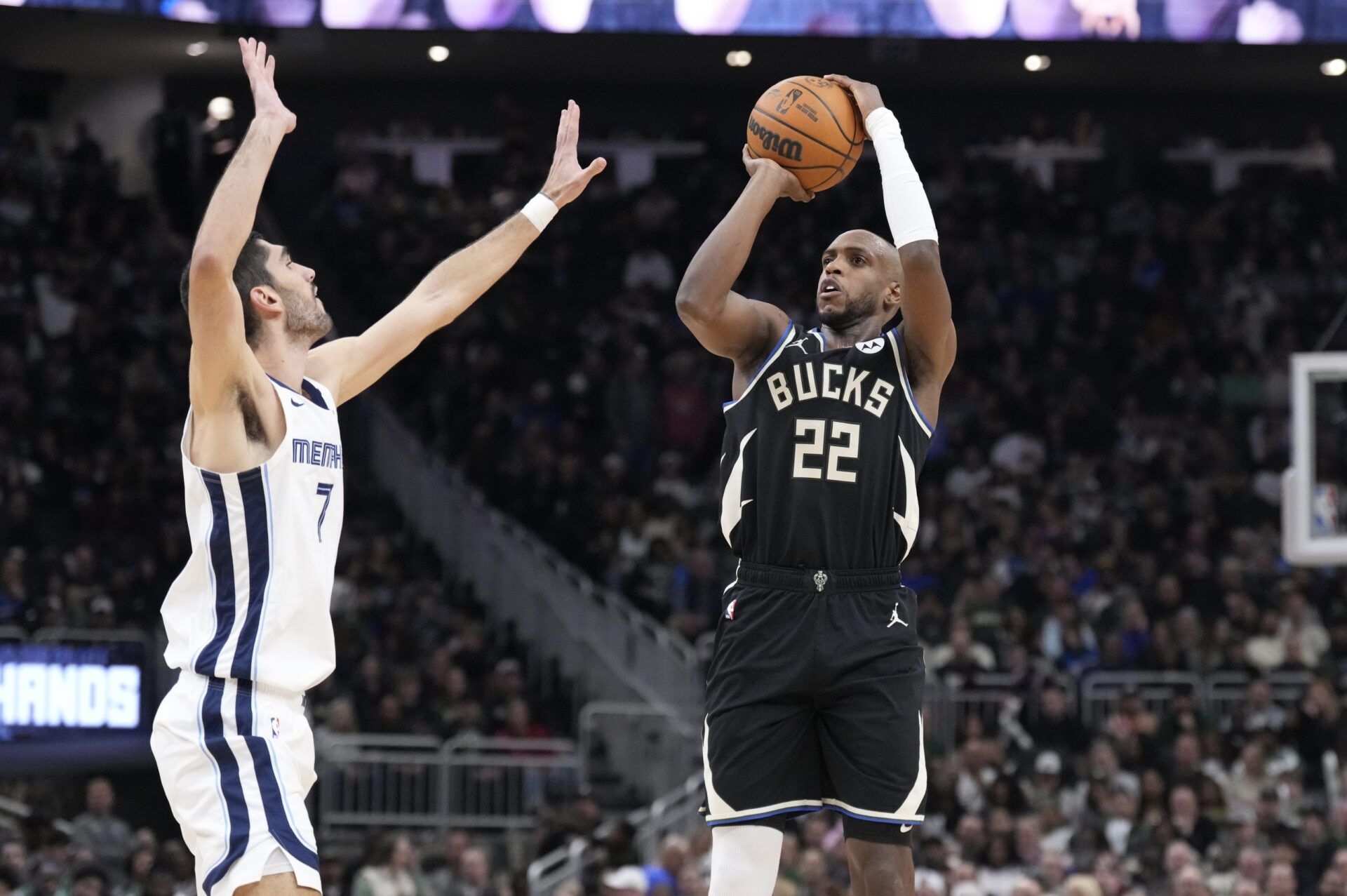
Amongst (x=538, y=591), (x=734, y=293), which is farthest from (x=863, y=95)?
(x=538, y=591)

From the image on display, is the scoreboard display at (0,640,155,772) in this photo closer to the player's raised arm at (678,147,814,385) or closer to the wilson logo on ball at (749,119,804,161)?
the player's raised arm at (678,147,814,385)

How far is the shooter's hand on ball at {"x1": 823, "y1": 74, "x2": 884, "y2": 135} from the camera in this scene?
571cm

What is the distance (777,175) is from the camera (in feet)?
18.2

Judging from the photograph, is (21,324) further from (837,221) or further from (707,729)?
(707,729)

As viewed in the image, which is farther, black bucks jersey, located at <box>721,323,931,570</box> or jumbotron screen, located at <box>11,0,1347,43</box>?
A: jumbotron screen, located at <box>11,0,1347,43</box>

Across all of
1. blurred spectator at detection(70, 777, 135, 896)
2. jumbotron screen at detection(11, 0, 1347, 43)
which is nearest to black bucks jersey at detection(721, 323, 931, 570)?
blurred spectator at detection(70, 777, 135, 896)

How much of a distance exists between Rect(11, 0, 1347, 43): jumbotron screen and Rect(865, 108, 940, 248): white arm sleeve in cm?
1047

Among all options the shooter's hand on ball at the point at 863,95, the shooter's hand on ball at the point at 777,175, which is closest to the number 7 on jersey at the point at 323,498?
the shooter's hand on ball at the point at 777,175

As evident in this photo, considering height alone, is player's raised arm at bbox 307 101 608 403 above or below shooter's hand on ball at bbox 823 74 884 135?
below

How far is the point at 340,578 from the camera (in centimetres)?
1700

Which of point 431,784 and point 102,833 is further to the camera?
point 431,784

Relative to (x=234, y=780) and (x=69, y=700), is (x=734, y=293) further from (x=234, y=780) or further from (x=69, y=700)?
(x=69, y=700)

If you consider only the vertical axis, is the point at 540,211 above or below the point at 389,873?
above

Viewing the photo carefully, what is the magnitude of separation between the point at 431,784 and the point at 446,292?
971 centimetres
